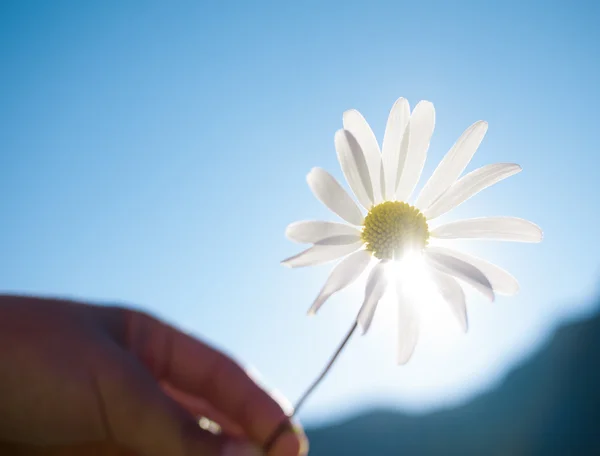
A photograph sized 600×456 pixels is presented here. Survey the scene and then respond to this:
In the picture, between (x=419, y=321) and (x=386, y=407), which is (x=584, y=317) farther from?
(x=419, y=321)

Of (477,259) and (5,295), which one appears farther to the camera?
(477,259)

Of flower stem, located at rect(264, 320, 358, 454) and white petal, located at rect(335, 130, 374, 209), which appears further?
white petal, located at rect(335, 130, 374, 209)

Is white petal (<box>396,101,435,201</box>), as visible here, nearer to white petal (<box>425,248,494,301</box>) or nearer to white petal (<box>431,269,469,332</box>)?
white petal (<box>425,248,494,301</box>)

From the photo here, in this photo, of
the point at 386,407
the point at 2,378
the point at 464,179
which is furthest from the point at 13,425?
the point at 386,407

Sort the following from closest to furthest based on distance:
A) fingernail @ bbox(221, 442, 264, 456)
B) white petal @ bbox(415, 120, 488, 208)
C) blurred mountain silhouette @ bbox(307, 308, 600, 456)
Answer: fingernail @ bbox(221, 442, 264, 456)
white petal @ bbox(415, 120, 488, 208)
blurred mountain silhouette @ bbox(307, 308, 600, 456)

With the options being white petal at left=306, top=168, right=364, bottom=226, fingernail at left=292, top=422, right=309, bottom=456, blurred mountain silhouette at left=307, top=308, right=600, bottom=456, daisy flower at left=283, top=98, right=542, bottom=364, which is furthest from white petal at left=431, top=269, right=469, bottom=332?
blurred mountain silhouette at left=307, top=308, right=600, bottom=456

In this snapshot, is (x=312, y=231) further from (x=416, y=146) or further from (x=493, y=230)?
(x=493, y=230)
